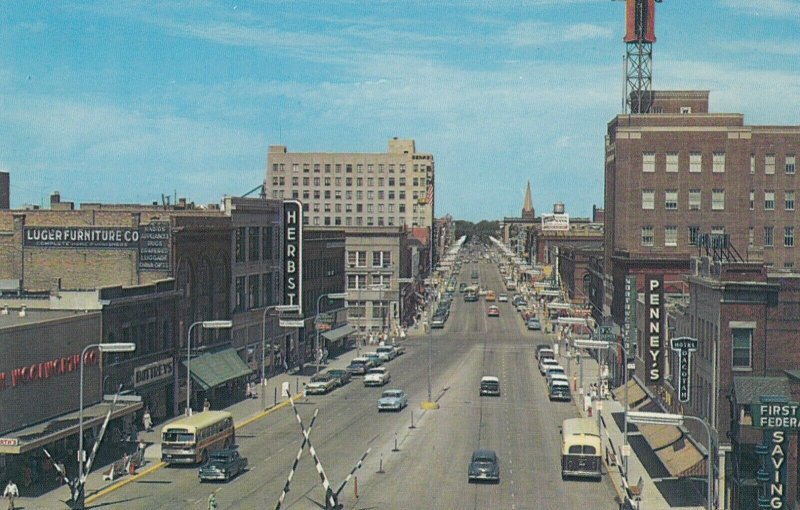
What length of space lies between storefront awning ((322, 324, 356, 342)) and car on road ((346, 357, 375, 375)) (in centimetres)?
1286

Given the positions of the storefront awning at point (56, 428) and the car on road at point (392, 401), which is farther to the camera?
the car on road at point (392, 401)

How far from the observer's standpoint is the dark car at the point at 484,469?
190ft

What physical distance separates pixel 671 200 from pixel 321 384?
34.7m

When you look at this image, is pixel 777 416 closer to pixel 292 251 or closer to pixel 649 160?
pixel 649 160

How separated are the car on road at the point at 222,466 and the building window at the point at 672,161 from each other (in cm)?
5938

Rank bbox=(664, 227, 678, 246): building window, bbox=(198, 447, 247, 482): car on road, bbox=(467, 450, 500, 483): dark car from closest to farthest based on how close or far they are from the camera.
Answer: bbox=(198, 447, 247, 482): car on road → bbox=(467, 450, 500, 483): dark car → bbox=(664, 227, 678, 246): building window

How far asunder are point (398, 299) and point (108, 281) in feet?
268

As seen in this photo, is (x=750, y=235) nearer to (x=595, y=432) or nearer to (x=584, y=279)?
(x=584, y=279)

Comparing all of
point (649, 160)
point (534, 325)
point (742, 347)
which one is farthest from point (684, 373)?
point (534, 325)

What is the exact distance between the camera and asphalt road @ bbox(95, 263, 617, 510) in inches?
2121

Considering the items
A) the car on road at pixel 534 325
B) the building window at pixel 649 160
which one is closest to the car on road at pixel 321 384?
the building window at pixel 649 160

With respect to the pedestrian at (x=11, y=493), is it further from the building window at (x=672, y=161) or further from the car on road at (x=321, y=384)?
the building window at (x=672, y=161)

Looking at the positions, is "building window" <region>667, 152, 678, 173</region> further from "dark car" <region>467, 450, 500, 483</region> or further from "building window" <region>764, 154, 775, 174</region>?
"dark car" <region>467, 450, 500, 483</region>

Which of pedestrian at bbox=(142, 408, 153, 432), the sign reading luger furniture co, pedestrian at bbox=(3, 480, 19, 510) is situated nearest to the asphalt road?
pedestrian at bbox=(3, 480, 19, 510)
